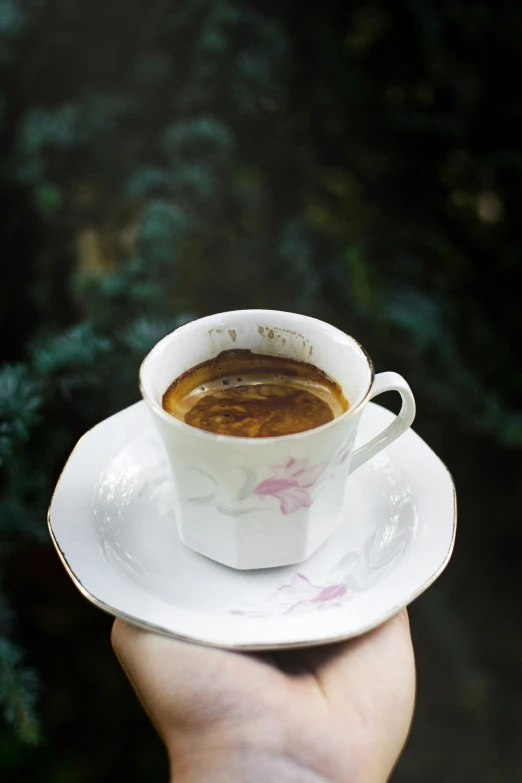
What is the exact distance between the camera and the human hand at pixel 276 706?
0.82 metres

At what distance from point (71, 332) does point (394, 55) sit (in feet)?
3.11

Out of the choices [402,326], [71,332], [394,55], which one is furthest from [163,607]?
[394,55]

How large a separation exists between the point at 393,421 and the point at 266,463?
0.77 feet

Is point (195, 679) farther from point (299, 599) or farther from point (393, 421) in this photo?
point (393, 421)

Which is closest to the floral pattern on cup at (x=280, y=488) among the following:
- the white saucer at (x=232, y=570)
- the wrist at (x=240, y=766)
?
the white saucer at (x=232, y=570)

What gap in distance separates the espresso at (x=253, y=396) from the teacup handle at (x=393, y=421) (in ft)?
0.21

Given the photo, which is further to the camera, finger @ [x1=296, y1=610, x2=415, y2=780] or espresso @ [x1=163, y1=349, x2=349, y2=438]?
espresso @ [x1=163, y1=349, x2=349, y2=438]

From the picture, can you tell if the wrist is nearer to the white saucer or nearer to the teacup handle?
the white saucer

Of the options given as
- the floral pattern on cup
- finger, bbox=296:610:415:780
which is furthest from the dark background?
finger, bbox=296:610:415:780

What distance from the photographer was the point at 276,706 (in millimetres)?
847

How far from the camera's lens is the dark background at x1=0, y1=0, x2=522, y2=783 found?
4.34ft

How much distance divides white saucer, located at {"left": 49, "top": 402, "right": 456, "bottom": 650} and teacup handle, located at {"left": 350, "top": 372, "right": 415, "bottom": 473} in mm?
79

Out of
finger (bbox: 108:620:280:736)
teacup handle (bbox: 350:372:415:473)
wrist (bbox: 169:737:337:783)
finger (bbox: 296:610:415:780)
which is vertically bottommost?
finger (bbox: 296:610:415:780)

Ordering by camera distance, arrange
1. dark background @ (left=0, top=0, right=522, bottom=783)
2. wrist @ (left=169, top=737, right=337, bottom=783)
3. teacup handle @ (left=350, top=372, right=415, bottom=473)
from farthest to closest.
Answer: dark background @ (left=0, top=0, right=522, bottom=783), teacup handle @ (left=350, top=372, right=415, bottom=473), wrist @ (left=169, top=737, right=337, bottom=783)
